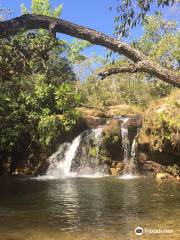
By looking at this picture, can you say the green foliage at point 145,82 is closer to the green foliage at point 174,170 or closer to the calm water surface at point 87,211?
the green foliage at point 174,170

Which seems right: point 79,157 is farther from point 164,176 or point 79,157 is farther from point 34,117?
point 164,176

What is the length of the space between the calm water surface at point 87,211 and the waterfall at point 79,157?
7330mm

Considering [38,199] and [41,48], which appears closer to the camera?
[41,48]

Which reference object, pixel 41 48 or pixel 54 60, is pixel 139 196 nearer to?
pixel 41 48

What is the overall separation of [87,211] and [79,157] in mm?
→ 14467

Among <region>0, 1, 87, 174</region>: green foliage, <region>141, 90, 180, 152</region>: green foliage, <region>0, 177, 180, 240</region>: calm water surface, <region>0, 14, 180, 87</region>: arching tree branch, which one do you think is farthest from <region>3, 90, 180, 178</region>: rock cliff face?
<region>0, 14, 180, 87</region>: arching tree branch

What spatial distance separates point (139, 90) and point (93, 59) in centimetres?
1076

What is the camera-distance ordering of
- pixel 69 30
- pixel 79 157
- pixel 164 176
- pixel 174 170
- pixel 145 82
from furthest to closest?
pixel 145 82 → pixel 79 157 → pixel 174 170 → pixel 164 176 → pixel 69 30

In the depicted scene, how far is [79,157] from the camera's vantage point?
26.7m

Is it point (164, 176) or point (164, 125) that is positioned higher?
point (164, 125)

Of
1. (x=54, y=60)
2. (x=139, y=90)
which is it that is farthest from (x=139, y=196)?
(x=139, y=90)

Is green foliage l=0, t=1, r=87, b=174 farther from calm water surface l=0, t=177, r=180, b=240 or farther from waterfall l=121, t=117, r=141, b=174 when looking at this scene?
calm water surface l=0, t=177, r=180, b=240

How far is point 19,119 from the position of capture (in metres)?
27.6

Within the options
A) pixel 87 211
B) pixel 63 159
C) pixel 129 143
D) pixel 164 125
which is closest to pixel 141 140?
pixel 164 125
